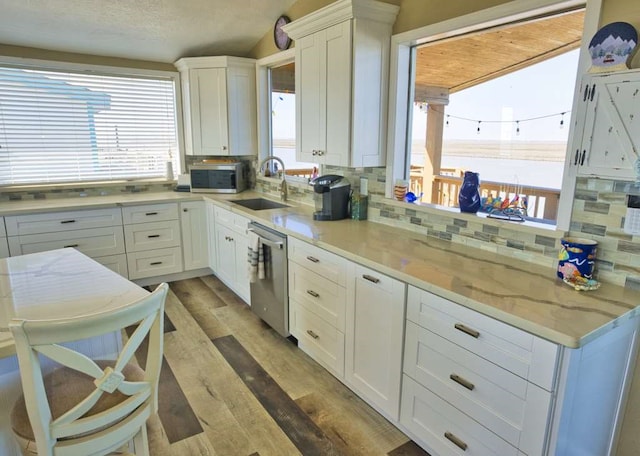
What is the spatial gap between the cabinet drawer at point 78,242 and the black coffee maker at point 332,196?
2.12m

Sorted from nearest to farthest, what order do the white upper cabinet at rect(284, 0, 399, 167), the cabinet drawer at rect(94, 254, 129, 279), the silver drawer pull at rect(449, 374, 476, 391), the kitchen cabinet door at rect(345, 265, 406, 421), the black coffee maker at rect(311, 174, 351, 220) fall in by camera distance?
the silver drawer pull at rect(449, 374, 476, 391), the kitchen cabinet door at rect(345, 265, 406, 421), the white upper cabinet at rect(284, 0, 399, 167), the black coffee maker at rect(311, 174, 351, 220), the cabinet drawer at rect(94, 254, 129, 279)

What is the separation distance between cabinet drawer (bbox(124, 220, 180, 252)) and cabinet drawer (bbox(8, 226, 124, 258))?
82 mm

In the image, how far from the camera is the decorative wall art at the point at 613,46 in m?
1.52

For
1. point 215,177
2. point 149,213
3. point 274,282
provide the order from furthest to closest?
point 215,177, point 149,213, point 274,282

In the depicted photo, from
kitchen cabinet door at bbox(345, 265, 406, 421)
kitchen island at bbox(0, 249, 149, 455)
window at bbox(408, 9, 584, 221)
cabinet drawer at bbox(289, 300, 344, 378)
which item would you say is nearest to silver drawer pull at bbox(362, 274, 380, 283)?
kitchen cabinet door at bbox(345, 265, 406, 421)

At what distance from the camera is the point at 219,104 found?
4.20 meters

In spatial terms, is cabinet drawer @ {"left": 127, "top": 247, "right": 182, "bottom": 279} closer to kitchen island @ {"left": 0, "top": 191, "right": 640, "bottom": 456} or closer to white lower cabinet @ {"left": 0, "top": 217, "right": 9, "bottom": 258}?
white lower cabinet @ {"left": 0, "top": 217, "right": 9, "bottom": 258}

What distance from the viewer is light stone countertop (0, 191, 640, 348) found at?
1.37 metres

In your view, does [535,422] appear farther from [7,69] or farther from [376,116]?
[7,69]

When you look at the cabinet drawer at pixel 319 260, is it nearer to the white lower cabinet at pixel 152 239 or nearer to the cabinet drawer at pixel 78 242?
the white lower cabinet at pixel 152 239

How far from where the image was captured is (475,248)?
2.24 m

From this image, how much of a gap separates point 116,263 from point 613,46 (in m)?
4.05

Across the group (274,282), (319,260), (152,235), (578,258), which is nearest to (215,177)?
(152,235)

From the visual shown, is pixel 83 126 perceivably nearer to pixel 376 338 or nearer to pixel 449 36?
pixel 449 36
